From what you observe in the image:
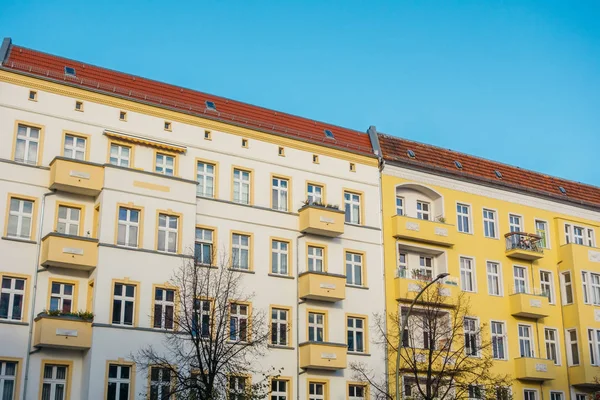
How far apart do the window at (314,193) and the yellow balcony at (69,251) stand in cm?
1119

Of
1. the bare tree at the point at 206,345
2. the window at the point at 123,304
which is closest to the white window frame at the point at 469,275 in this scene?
the bare tree at the point at 206,345

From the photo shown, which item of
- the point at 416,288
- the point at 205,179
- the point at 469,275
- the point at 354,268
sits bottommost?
the point at 416,288

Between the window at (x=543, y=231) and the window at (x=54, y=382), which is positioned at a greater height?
the window at (x=543, y=231)

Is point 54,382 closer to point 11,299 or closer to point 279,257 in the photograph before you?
point 11,299

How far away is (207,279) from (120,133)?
25.1 feet

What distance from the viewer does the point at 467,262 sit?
45531 mm

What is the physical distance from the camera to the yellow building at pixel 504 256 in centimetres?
4403

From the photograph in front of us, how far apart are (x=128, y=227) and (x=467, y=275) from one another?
59.9 feet

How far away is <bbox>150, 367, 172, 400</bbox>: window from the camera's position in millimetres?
33625

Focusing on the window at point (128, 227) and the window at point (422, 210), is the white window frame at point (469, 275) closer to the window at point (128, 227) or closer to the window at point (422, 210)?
Result: the window at point (422, 210)

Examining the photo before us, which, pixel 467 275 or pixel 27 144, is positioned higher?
pixel 27 144

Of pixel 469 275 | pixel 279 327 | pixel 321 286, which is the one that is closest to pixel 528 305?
pixel 469 275

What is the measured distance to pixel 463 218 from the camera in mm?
46344

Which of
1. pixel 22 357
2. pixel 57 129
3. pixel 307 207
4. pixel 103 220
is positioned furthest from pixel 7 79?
pixel 307 207
